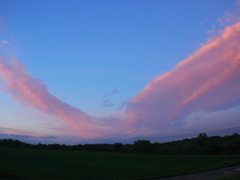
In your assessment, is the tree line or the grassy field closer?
the grassy field

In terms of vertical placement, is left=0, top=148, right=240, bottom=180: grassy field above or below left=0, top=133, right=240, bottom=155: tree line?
below

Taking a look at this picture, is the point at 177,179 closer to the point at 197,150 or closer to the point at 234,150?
the point at 234,150

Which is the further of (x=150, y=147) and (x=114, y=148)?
(x=114, y=148)

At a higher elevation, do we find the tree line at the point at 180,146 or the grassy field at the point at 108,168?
the tree line at the point at 180,146

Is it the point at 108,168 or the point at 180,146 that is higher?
the point at 180,146

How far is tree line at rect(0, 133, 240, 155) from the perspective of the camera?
71812mm

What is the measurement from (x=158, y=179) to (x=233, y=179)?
8320 millimetres

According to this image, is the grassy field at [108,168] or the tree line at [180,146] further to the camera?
the tree line at [180,146]

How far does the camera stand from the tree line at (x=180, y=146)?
7181 centimetres

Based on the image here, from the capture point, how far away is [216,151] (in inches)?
2827

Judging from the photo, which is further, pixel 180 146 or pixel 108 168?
pixel 180 146

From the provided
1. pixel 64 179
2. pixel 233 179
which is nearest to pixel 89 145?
pixel 64 179

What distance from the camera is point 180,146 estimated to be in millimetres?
100812

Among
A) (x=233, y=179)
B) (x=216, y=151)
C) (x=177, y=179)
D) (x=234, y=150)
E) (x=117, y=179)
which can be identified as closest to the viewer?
(x=233, y=179)
